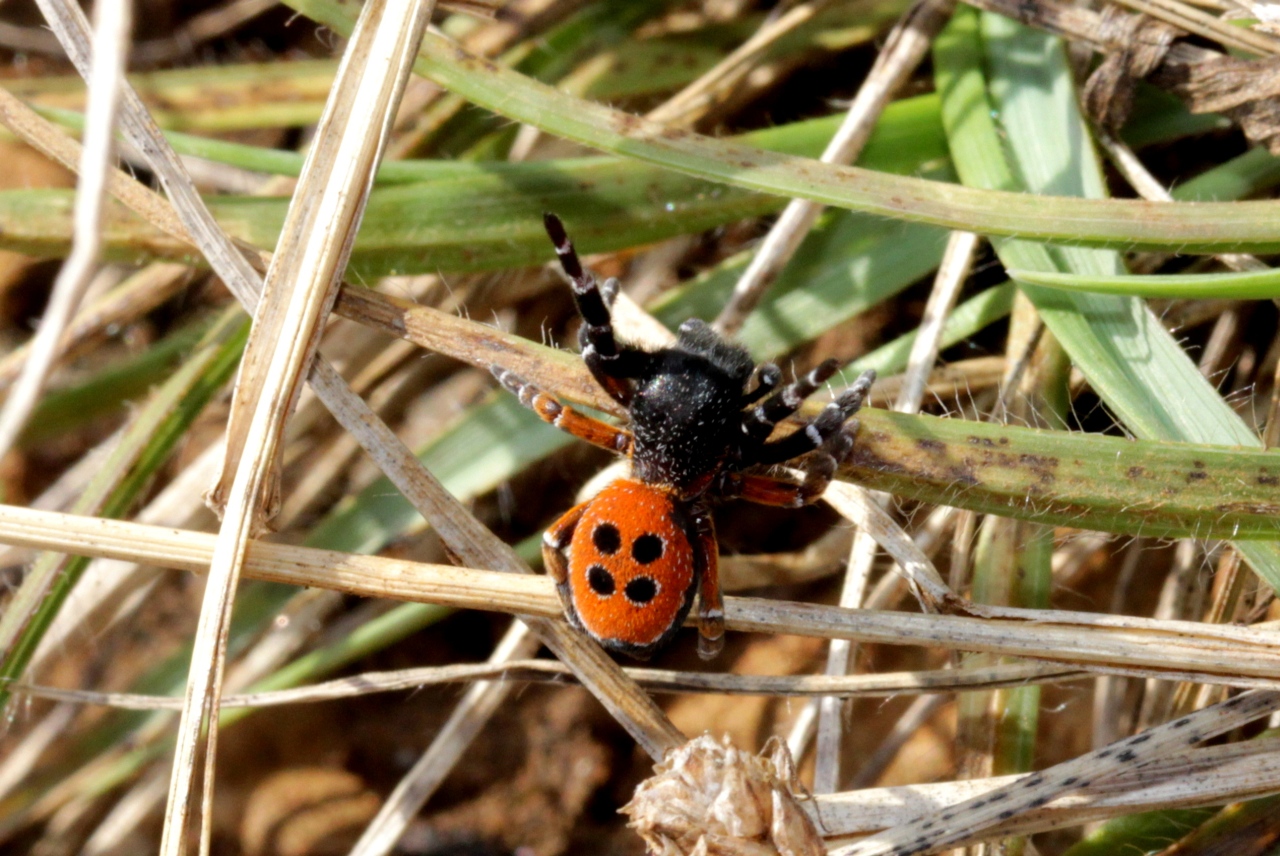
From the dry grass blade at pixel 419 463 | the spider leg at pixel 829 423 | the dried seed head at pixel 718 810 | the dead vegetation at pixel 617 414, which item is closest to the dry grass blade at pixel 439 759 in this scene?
the dead vegetation at pixel 617 414

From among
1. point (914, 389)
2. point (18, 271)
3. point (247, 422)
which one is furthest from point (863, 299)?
point (18, 271)

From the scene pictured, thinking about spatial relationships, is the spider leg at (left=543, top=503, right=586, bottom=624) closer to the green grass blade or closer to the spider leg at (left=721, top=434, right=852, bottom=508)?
the spider leg at (left=721, top=434, right=852, bottom=508)

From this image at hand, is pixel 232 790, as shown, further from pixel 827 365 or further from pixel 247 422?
pixel 827 365

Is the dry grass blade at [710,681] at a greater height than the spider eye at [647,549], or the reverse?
the spider eye at [647,549]

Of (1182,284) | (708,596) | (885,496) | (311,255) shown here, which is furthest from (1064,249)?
(311,255)

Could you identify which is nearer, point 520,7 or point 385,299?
point 385,299

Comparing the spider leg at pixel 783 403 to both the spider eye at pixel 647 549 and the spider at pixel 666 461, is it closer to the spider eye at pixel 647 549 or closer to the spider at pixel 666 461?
the spider at pixel 666 461

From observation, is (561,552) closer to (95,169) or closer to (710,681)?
(710,681)
